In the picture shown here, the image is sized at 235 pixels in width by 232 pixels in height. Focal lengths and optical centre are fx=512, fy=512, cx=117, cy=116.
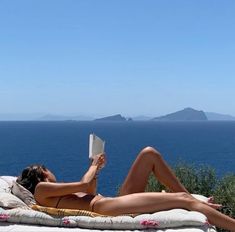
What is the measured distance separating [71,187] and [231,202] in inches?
446

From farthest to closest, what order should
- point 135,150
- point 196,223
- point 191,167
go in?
point 135,150 < point 191,167 < point 196,223

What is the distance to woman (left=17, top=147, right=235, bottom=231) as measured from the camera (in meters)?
4.77

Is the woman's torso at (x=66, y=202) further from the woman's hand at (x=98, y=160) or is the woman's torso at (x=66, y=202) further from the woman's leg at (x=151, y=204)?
the woman's hand at (x=98, y=160)

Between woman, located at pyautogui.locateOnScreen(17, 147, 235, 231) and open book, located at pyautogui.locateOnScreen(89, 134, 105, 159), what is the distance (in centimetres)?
6

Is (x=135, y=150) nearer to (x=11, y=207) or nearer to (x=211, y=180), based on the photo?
(x=211, y=180)

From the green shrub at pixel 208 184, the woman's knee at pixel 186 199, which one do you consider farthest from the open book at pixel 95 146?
the green shrub at pixel 208 184

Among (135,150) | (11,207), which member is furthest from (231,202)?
(135,150)

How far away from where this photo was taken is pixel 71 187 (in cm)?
485

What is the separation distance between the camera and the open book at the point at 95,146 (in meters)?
5.15

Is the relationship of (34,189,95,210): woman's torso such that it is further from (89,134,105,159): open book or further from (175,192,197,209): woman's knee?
(175,192,197,209): woman's knee

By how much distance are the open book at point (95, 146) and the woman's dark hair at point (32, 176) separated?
1.73 feet

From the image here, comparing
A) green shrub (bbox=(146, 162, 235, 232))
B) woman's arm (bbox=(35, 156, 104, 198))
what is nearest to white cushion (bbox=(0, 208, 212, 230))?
woman's arm (bbox=(35, 156, 104, 198))

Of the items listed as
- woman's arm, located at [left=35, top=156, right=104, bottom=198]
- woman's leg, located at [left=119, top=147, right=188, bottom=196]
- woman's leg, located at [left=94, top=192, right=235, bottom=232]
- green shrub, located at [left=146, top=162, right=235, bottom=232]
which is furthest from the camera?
green shrub, located at [left=146, top=162, right=235, bottom=232]

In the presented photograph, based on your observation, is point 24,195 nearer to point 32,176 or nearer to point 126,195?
point 32,176
